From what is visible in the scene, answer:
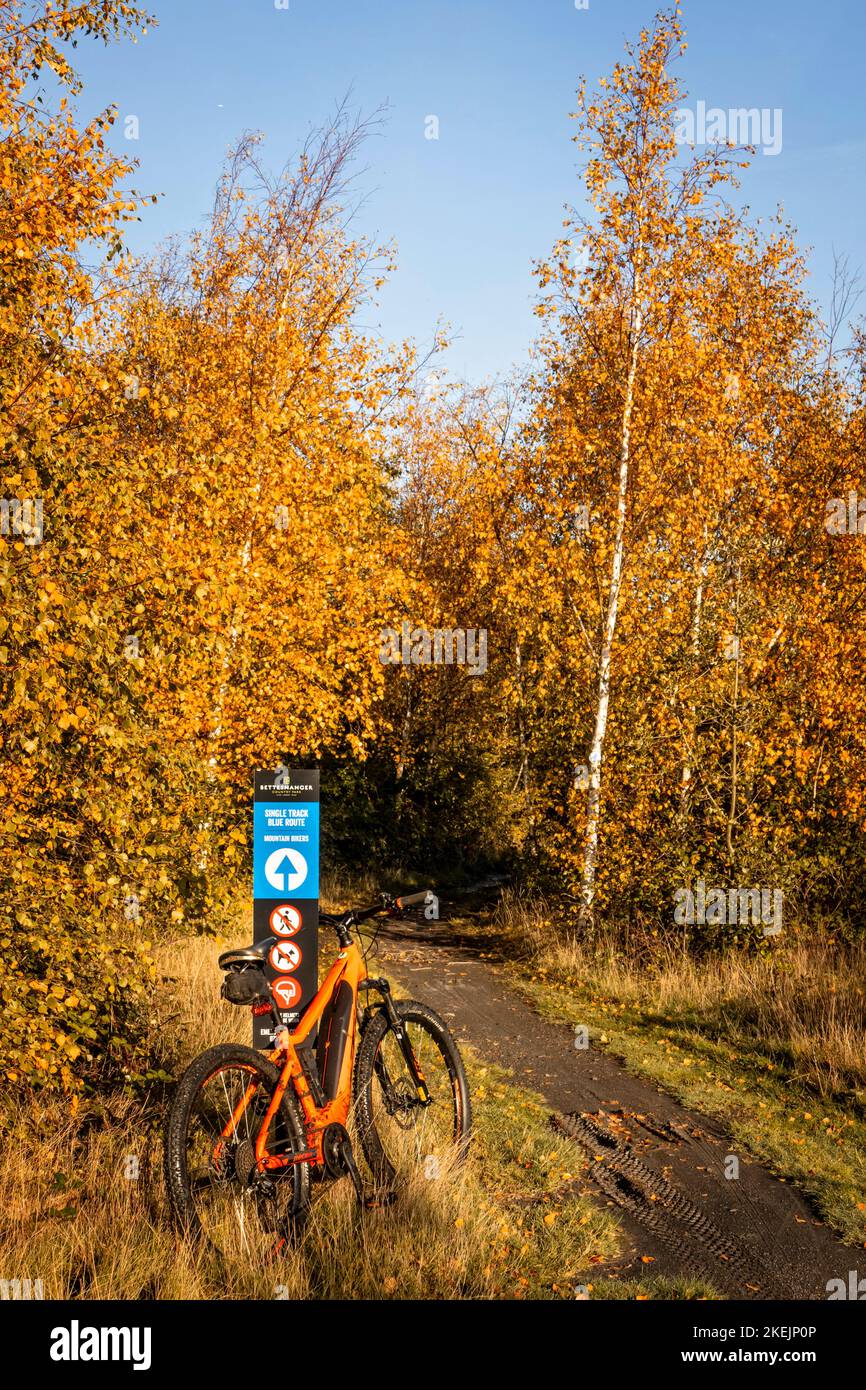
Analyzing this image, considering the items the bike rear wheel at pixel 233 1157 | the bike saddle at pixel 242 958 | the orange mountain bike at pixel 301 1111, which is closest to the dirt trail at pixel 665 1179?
the orange mountain bike at pixel 301 1111

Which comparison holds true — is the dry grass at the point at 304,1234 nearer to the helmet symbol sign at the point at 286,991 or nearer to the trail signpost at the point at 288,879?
the helmet symbol sign at the point at 286,991

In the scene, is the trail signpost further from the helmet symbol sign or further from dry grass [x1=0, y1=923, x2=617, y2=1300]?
dry grass [x1=0, y1=923, x2=617, y2=1300]

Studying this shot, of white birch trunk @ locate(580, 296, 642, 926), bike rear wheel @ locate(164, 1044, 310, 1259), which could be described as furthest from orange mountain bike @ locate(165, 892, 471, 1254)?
white birch trunk @ locate(580, 296, 642, 926)

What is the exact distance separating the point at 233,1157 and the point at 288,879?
1809mm

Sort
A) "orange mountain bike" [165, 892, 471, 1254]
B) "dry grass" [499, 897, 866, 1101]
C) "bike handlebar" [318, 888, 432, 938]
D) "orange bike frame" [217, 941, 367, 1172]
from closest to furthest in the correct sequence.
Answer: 1. "orange mountain bike" [165, 892, 471, 1254]
2. "orange bike frame" [217, 941, 367, 1172]
3. "bike handlebar" [318, 888, 432, 938]
4. "dry grass" [499, 897, 866, 1101]

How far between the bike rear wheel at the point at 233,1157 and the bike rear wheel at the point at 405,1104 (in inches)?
23.2

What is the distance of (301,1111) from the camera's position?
16.8 feet

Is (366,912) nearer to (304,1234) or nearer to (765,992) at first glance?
(304,1234)

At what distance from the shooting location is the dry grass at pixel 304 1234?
436 centimetres

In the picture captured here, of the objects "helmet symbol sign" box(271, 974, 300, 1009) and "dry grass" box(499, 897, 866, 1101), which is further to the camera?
"dry grass" box(499, 897, 866, 1101)

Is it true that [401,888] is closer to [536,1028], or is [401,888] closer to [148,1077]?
[536,1028]

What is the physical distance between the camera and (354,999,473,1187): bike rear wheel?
5.56m

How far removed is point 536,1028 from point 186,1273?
7.45 m
